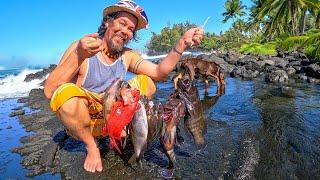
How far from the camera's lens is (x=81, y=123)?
4000 mm

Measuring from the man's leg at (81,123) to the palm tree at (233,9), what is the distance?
62198 millimetres

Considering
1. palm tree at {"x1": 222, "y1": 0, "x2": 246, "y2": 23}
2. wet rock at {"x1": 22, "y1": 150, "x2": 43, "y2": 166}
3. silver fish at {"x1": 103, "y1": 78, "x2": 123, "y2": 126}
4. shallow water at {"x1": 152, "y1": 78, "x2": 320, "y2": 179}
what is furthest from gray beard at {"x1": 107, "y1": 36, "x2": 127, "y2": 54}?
palm tree at {"x1": 222, "y1": 0, "x2": 246, "y2": 23}

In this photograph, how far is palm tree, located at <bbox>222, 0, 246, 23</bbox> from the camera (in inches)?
2549

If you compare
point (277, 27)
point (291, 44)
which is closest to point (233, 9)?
point (277, 27)

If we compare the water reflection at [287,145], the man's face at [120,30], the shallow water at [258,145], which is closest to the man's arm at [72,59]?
the man's face at [120,30]

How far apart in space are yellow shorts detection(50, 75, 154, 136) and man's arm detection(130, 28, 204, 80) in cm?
16

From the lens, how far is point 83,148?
4.94 metres

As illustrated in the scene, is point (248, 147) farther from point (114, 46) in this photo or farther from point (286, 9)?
point (286, 9)

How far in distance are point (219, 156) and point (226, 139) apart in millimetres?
692

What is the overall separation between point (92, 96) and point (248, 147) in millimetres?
2012

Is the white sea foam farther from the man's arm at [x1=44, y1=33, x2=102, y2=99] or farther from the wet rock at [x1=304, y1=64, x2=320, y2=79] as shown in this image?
the man's arm at [x1=44, y1=33, x2=102, y2=99]

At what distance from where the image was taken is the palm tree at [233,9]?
64.8m

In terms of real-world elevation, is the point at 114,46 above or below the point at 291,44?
above

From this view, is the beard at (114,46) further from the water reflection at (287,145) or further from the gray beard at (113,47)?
the water reflection at (287,145)
